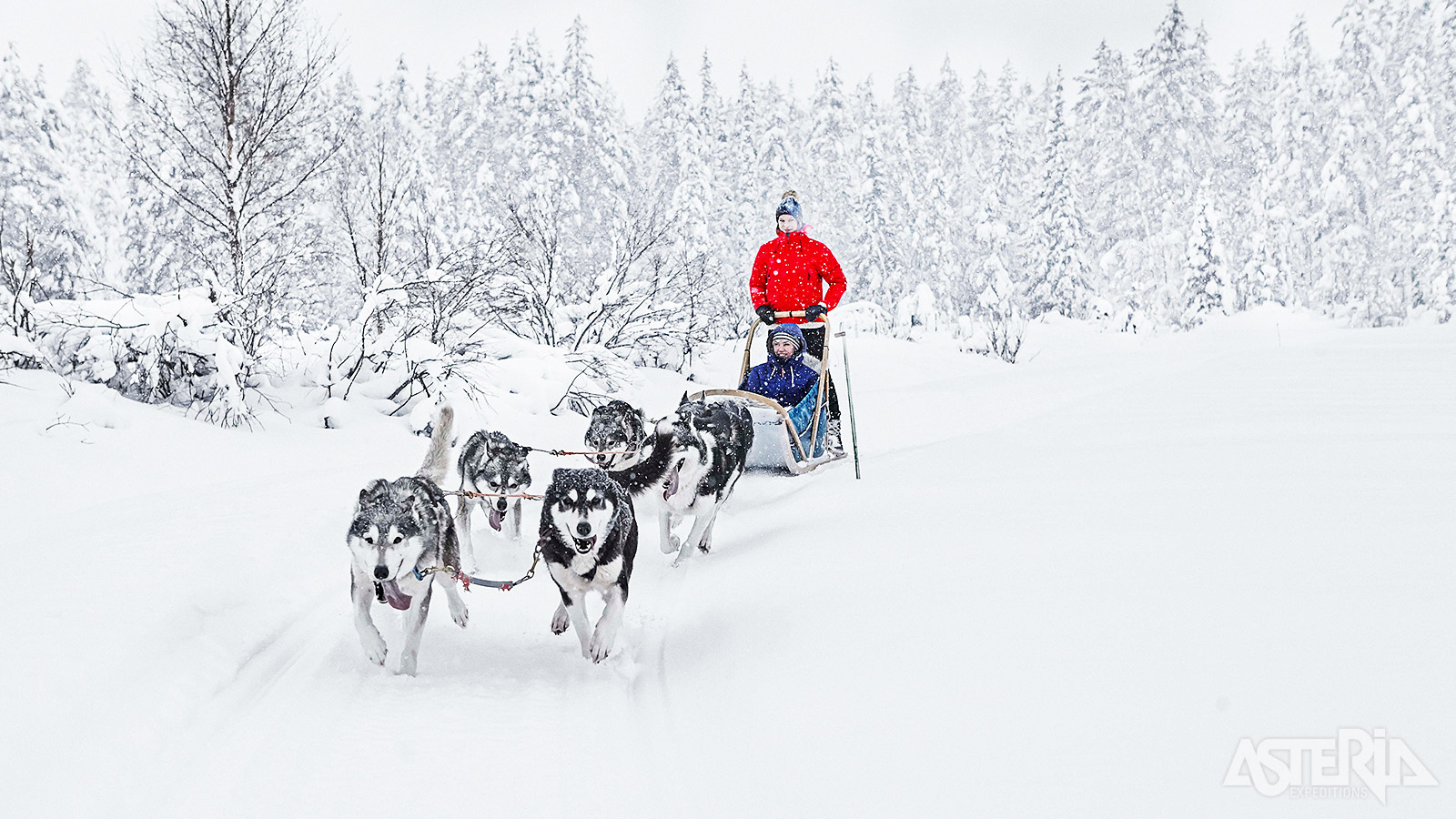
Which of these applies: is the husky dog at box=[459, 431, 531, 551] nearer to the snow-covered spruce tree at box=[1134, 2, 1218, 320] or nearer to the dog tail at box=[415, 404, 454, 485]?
the dog tail at box=[415, 404, 454, 485]

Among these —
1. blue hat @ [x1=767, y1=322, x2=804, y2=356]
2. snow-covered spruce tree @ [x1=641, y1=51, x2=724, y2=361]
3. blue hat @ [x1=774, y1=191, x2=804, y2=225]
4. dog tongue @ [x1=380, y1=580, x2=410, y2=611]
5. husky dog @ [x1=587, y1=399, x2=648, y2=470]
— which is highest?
snow-covered spruce tree @ [x1=641, y1=51, x2=724, y2=361]

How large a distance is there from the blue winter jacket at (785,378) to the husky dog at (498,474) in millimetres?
1843

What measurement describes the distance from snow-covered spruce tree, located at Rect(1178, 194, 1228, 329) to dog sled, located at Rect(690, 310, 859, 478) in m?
22.4

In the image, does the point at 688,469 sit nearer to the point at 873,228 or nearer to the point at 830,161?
the point at 873,228

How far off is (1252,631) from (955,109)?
42581 mm

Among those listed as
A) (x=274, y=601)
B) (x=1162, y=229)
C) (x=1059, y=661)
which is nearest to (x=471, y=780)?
(x=1059, y=661)

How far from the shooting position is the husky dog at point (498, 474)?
501cm

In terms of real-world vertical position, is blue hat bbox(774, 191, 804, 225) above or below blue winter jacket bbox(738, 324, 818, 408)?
above

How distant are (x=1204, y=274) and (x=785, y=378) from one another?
23.3 meters

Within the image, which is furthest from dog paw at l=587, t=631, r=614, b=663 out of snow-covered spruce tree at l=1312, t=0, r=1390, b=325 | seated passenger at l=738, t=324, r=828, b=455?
snow-covered spruce tree at l=1312, t=0, r=1390, b=325

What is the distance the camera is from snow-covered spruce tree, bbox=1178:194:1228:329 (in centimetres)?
2425

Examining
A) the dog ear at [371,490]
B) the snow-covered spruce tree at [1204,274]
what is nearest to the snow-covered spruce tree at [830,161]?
the snow-covered spruce tree at [1204,274]

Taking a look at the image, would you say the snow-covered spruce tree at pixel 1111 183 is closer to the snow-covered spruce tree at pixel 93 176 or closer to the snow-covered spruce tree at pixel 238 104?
the snow-covered spruce tree at pixel 238 104

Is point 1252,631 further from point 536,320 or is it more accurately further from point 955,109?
point 955,109
